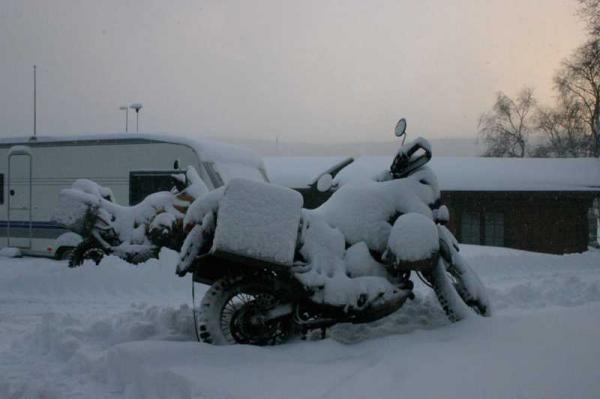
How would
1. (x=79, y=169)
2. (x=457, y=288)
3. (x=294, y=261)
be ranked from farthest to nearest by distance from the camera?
(x=79, y=169)
(x=457, y=288)
(x=294, y=261)

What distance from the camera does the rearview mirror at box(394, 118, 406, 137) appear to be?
608 cm

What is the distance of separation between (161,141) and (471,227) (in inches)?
507

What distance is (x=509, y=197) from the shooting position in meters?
21.3

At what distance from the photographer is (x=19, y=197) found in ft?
45.5

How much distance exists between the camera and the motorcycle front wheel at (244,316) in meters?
5.15

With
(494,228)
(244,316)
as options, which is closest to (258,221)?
(244,316)

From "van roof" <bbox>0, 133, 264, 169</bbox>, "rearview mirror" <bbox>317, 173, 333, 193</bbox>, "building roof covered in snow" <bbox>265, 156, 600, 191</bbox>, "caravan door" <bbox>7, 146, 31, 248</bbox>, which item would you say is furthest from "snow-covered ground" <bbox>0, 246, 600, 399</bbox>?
"building roof covered in snow" <bbox>265, 156, 600, 191</bbox>

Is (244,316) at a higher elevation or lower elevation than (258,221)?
lower

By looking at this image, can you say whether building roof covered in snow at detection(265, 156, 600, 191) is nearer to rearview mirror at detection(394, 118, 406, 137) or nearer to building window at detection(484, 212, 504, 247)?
building window at detection(484, 212, 504, 247)

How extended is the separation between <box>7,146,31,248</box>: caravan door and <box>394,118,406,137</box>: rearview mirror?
33.1 feet

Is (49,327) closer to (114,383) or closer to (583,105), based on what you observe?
(114,383)

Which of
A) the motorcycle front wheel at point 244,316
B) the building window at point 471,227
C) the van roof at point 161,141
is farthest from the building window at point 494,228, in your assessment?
the motorcycle front wheel at point 244,316

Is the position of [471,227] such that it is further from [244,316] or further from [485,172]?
[244,316]

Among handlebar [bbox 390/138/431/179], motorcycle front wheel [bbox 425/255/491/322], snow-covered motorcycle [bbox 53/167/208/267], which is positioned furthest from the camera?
snow-covered motorcycle [bbox 53/167/208/267]
